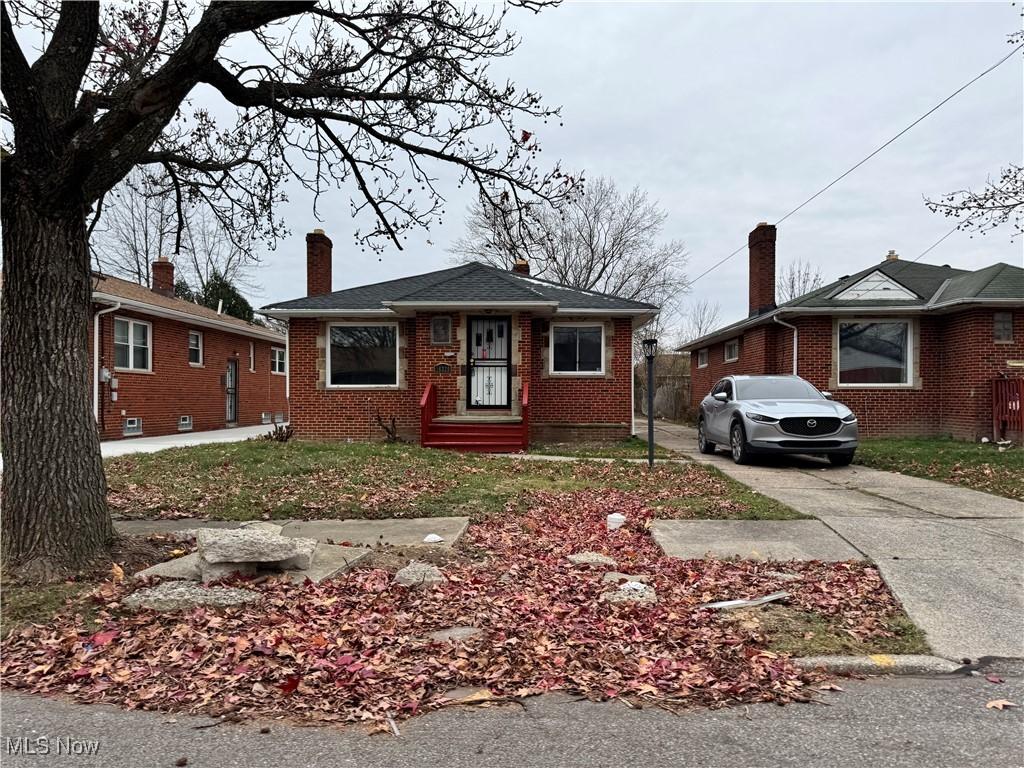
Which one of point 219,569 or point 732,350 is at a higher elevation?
point 732,350

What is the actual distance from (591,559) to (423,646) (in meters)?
2.04

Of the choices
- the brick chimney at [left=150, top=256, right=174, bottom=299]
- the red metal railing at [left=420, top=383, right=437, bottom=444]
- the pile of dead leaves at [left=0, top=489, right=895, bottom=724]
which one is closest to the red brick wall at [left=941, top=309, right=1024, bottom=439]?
the red metal railing at [left=420, top=383, right=437, bottom=444]

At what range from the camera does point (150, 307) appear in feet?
54.6

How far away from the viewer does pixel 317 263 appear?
1778 cm

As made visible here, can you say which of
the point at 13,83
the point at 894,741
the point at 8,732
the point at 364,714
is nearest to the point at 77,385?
the point at 13,83

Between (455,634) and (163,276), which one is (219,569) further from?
(163,276)

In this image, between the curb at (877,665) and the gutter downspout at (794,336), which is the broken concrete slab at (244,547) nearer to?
the curb at (877,665)

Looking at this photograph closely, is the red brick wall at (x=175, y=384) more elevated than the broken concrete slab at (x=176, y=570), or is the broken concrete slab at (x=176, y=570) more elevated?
the red brick wall at (x=175, y=384)

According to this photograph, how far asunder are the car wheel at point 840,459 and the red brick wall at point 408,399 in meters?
4.67

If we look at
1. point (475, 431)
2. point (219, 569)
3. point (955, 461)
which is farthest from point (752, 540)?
point (475, 431)

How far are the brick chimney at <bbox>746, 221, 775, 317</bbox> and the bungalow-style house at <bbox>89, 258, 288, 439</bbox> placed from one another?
643 inches

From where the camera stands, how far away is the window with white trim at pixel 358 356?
1527cm

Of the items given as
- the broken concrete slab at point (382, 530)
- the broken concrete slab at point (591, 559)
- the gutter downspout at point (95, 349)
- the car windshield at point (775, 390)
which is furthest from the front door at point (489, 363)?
the broken concrete slab at point (591, 559)

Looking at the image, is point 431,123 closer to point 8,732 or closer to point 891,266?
point 8,732
